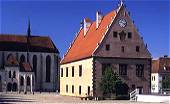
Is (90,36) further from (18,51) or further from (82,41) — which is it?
(18,51)

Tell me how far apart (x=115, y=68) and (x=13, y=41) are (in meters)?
71.1

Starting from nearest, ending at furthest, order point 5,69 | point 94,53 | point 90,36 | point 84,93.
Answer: point 94,53
point 84,93
point 90,36
point 5,69

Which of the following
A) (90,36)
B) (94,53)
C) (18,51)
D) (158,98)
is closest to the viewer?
(158,98)

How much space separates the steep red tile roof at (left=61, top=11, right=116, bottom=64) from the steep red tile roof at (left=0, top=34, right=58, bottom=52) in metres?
49.0

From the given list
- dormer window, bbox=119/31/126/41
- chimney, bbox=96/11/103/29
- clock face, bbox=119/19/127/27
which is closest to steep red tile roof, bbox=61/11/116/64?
chimney, bbox=96/11/103/29

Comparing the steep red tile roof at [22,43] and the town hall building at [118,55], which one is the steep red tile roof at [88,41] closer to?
the town hall building at [118,55]

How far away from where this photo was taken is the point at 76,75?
2613 inches

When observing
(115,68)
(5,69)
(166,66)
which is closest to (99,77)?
(115,68)

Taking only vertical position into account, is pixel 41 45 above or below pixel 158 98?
above

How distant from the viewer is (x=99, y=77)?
189 ft

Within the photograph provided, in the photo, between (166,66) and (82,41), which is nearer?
(82,41)

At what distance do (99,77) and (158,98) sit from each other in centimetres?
1162

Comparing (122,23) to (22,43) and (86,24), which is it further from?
(22,43)

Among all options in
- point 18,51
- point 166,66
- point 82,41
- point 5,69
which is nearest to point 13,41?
point 18,51
